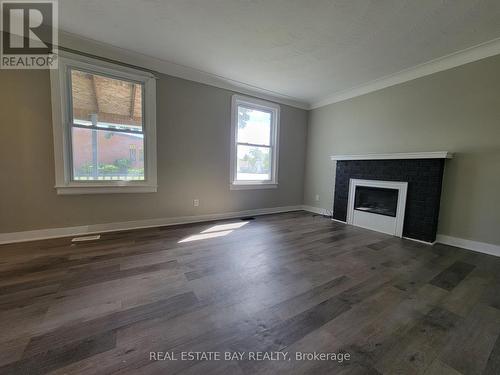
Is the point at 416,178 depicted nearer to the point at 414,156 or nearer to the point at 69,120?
the point at 414,156

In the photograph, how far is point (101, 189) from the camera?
9.80 feet

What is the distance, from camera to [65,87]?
270 cm

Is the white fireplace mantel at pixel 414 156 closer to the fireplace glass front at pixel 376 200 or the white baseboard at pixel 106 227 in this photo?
the fireplace glass front at pixel 376 200

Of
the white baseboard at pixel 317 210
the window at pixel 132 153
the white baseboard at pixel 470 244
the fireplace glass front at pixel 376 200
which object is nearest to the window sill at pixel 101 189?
the window at pixel 132 153

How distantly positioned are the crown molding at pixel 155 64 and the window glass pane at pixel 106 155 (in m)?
1.06

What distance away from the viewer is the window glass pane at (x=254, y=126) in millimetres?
4195

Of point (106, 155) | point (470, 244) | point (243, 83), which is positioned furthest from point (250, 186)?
point (470, 244)

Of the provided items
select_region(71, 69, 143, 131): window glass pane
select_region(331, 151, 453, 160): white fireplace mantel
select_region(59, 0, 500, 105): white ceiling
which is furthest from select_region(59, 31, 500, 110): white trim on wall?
select_region(331, 151, 453, 160): white fireplace mantel

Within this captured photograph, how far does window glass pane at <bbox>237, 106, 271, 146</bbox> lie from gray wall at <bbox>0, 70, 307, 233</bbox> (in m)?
0.34

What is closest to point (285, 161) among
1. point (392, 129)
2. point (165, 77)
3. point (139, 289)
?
point (392, 129)

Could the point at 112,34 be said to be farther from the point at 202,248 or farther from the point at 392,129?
the point at 392,129

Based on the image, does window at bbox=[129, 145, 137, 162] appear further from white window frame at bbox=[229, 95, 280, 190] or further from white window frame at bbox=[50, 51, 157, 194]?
white window frame at bbox=[229, 95, 280, 190]

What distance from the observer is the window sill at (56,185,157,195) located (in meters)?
2.78

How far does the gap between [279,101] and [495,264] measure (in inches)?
165
